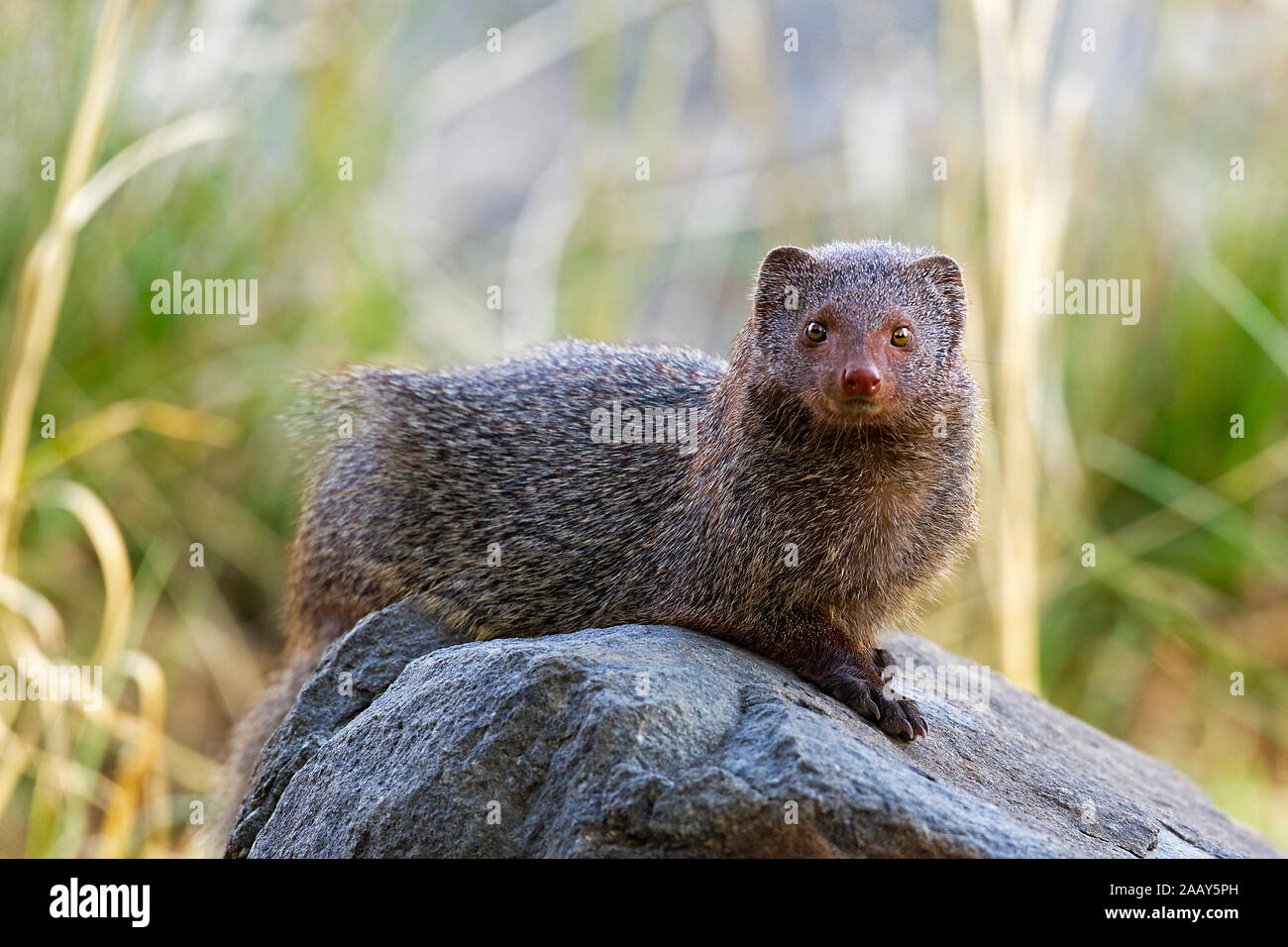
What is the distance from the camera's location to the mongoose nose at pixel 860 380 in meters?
3.71

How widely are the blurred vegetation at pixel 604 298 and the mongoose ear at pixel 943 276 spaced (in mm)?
2257

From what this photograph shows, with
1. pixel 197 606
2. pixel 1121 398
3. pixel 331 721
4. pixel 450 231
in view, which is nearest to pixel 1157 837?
pixel 331 721

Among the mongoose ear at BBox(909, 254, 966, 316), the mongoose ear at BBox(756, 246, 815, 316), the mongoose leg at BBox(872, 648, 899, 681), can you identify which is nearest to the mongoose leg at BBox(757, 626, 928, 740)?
the mongoose leg at BBox(872, 648, 899, 681)

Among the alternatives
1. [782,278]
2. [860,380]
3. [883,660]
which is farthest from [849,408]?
[883,660]

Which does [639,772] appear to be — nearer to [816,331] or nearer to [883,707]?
[883,707]

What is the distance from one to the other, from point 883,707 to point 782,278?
1341 millimetres

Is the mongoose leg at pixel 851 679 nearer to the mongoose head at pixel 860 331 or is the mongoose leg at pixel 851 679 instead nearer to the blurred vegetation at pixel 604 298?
the mongoose head at pixel 860 331

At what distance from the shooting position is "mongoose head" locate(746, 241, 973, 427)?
3887 millimetres

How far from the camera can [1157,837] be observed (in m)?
3.94

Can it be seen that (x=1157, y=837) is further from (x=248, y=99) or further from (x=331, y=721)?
(x=248, y=99)

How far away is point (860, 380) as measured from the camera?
3.71 m

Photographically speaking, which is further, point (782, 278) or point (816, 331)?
point (782, 278)

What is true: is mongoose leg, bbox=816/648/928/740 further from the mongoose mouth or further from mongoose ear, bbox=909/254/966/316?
mongoose ear, bbox=909/254/966/316

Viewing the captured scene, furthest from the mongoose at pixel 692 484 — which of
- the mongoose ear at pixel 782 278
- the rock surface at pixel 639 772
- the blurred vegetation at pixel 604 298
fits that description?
the blurred vegetation at pixel 604 298
